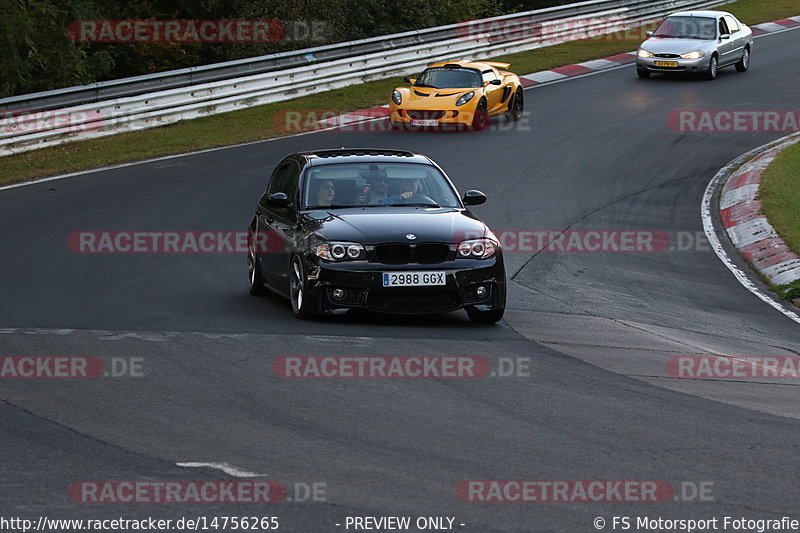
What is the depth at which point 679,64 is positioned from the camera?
30.8 meters

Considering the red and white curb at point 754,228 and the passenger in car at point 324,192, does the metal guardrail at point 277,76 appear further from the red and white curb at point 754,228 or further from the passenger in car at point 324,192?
the passenger in car at point 324,192

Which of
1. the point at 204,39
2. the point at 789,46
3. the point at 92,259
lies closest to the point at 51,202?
the point at 92,259

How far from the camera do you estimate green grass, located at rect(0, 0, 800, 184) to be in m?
21.7

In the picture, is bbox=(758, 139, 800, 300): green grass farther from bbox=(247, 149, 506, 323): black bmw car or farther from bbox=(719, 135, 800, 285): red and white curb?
bbox=(247, 149, 506, 323): black bmw car

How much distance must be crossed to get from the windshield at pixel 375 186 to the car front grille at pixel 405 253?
1.01 meters

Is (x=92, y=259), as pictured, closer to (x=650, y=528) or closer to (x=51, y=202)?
(x=51, y=202)

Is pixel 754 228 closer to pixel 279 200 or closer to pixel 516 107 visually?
pixel 279 200

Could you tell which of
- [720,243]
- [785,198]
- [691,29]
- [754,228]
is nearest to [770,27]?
[691,29]

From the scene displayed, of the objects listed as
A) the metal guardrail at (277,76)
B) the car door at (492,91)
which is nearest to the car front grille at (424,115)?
the car door at (492,91)

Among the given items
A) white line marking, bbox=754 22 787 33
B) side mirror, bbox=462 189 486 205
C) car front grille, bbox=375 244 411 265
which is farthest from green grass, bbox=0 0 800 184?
car front grille, bbox=375 244 411 265

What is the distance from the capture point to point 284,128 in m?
25.5

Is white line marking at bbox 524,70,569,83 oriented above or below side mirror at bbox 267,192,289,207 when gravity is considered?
below

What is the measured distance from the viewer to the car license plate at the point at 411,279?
1051 centimetres

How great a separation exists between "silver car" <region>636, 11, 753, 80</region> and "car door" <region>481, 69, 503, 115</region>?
6.79 m
